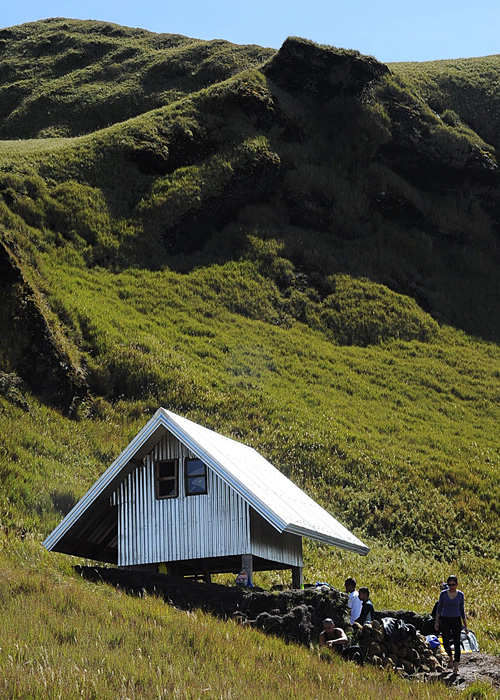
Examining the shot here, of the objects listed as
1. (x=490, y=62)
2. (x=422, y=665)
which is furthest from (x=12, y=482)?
(x=490, y=62)

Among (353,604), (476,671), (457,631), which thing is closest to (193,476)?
(353,604)

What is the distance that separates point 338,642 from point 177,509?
6.82 m

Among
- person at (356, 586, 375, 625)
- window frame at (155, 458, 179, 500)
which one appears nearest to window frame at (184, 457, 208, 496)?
window frame at (155, 458, 179, 500)

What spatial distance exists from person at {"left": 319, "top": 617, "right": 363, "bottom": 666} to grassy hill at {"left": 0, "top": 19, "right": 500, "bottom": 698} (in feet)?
5.91

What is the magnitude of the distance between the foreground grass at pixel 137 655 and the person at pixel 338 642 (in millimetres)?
587

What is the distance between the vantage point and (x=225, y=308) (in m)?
62.8

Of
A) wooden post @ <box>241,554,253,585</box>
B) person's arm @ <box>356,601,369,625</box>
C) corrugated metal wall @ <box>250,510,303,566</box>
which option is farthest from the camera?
corrugated metal wall @ <box>250,510,303,566</box>

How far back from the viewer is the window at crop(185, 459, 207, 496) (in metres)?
22.2

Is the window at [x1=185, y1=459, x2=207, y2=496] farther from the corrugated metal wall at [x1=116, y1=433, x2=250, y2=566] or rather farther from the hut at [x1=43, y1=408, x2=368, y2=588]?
the corrugated metal wall at [x1=116, y1=433, x2=250, y2=566]

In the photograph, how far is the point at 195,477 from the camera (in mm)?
22250

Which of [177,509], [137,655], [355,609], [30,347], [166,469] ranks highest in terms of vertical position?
[30,347]

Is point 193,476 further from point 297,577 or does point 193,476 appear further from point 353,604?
point 297,577

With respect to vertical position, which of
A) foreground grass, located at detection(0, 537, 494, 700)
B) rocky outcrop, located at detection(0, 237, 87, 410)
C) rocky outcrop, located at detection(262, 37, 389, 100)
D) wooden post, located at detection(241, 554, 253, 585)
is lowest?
wooden post, located at detection(241, 554, 253, 585)

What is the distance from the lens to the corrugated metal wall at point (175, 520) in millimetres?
21562
